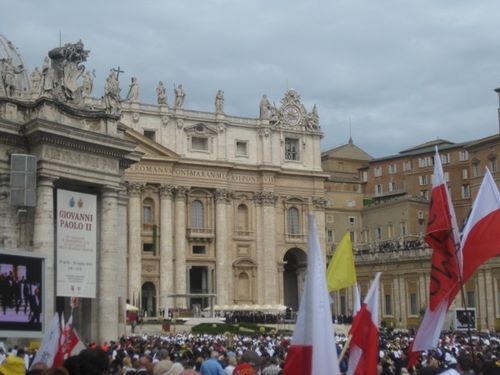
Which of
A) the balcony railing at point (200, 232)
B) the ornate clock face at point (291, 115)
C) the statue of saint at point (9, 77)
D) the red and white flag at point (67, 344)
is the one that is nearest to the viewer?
the red and white flag at point (67, 344)

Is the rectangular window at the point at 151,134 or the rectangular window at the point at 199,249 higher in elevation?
the rectangular window at the point at 151,134

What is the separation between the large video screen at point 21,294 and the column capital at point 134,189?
149 feet

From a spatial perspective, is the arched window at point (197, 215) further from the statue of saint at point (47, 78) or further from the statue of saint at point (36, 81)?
the statue of saint at point (47, 78)

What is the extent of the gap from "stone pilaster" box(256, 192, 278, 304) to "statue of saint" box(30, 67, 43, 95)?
42.6m

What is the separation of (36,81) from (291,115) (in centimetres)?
4792

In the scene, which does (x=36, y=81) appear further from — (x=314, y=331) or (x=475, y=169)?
(x=475, y=169)

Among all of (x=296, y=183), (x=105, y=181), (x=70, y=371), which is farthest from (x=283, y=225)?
(x=70, y=371)

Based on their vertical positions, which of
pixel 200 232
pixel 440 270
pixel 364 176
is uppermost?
pixel 364 176

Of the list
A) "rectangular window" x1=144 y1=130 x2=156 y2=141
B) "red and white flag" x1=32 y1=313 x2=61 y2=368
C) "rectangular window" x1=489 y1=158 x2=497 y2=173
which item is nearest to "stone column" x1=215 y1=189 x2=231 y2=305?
"rectangular window" x1=144 y1=130 x2=156 y2=141

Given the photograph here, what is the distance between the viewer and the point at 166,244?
69.9 m

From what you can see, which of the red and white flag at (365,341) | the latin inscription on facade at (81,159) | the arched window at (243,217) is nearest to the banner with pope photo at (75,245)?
the latin inscription on facade at (81,159)

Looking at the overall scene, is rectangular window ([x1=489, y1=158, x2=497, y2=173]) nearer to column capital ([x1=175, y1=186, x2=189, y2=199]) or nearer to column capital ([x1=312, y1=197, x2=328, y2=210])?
column capital ([x1=312, y1=197, x2=328, y2=210])

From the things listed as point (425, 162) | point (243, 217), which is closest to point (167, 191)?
point (243, 217)

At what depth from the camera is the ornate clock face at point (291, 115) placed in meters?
79.0
